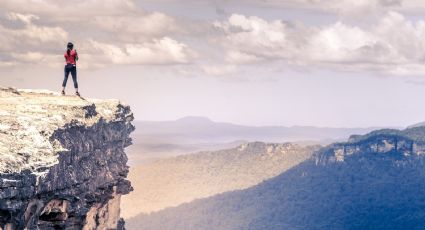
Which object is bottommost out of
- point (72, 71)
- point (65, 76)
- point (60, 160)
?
point (60, 160)

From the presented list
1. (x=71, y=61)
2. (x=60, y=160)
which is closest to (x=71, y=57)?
(x=71, y=61)

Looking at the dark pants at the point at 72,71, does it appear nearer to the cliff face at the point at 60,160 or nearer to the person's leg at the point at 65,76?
the person's leg at the point at 65,76

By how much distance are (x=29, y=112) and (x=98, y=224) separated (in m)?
17.8

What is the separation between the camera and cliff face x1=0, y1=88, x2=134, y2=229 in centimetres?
4128

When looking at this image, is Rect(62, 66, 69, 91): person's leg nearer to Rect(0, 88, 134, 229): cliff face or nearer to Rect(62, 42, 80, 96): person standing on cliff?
Rect(62, 42, 80, 96): person standing on cliff

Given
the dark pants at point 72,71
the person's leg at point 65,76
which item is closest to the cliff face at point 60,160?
the person's leg at point 65,76

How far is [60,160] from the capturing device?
48.1m

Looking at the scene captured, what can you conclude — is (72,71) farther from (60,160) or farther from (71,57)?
(60,160)

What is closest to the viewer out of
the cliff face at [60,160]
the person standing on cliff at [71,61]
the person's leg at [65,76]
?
the cliff face at [60,160]

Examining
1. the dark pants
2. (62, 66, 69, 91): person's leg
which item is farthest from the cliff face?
the dark pants

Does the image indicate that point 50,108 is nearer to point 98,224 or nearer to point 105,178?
point 105,178

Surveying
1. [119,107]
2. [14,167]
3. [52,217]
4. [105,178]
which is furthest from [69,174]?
[119,107]

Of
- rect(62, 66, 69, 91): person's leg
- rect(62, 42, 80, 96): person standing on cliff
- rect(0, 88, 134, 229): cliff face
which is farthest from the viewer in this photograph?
rect(62, 66, 69, 91): person's leg

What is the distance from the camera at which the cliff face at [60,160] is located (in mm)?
41281
